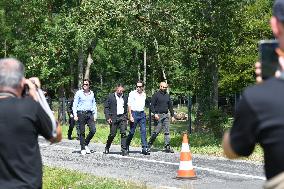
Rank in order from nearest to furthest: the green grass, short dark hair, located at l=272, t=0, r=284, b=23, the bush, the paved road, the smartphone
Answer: short dark hair, located at l=272, t=0, r=284, b=23
the smartphone
the green grass
the paved road
the bush

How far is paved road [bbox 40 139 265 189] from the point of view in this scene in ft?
40.3

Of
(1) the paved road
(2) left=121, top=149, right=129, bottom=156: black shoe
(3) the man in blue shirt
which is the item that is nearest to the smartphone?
(1) the paved road

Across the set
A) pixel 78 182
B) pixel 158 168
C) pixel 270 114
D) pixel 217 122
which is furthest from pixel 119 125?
pixel 270 114

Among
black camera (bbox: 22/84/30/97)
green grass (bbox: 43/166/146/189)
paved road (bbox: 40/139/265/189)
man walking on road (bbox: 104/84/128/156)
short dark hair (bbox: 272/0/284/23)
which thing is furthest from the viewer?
man walking on road (bbox: 104/84/128/156)

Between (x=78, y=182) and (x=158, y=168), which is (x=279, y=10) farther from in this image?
(x=158, y=168)

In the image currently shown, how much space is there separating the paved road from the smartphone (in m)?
8.06

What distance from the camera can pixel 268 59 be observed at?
133 inches

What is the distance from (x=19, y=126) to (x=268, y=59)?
189 cm

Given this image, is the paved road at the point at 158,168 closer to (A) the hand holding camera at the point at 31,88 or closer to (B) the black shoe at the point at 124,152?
(B) the black shoe at the point at 124,152

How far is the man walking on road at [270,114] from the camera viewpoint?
10.4ft

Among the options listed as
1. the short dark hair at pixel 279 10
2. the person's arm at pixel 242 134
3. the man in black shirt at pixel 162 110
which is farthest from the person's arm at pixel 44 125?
the man in black shirt at pixel 162 110

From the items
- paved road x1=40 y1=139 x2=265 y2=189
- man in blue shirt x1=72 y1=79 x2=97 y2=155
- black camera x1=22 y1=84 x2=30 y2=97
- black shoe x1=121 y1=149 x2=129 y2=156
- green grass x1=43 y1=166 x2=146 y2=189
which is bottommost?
paved road x1=40 y1=139 x2=265 y2=189

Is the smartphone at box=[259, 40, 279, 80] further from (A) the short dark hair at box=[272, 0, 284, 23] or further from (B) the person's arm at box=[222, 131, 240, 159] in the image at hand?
(B) the person's arm at box=[222, 131, 240, 159]

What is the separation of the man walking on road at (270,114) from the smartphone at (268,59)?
0.07 metres
